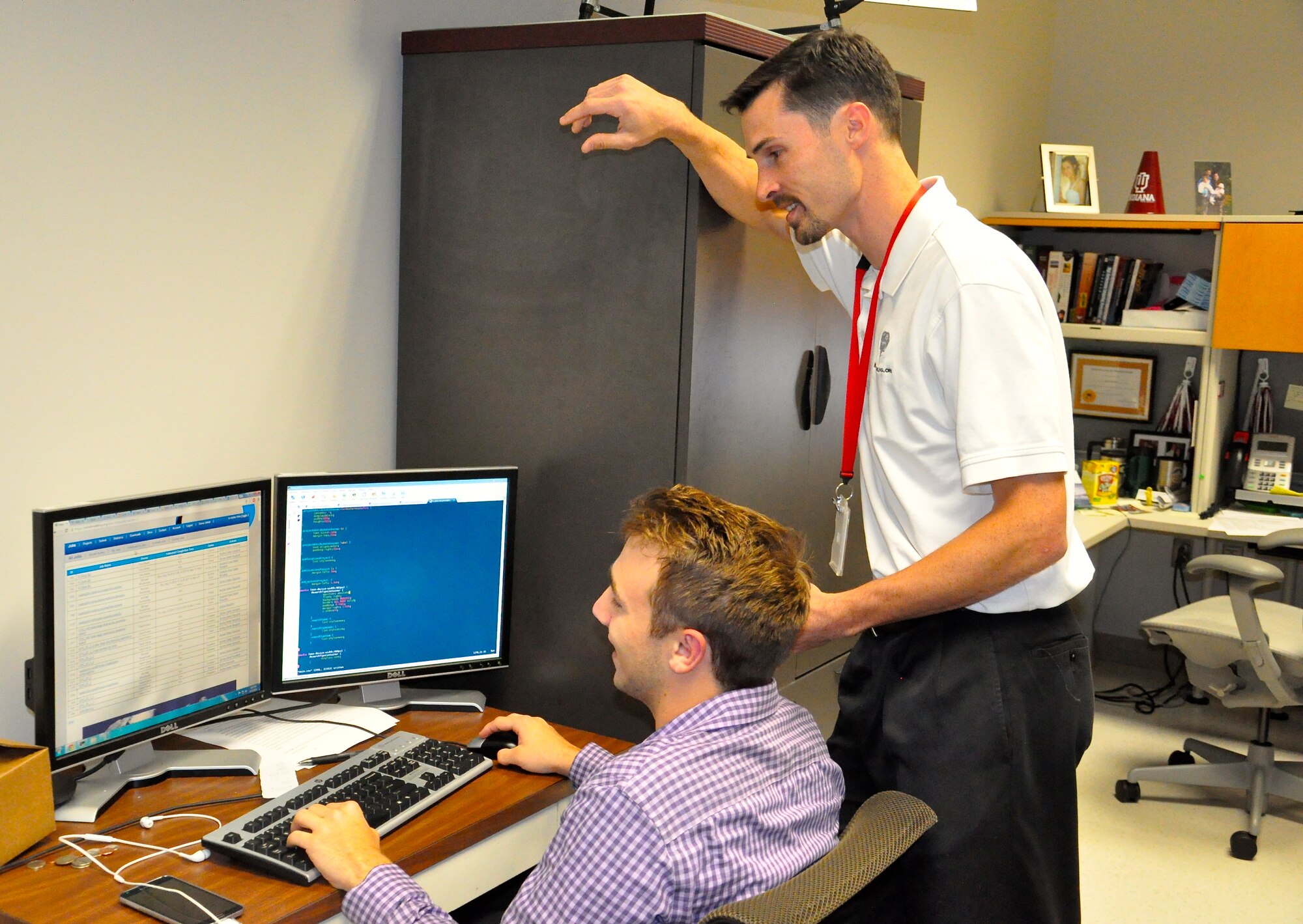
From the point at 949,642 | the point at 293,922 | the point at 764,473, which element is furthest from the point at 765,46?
the point at 293,922

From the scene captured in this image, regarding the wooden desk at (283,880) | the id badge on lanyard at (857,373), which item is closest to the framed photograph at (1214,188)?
the id badge on lanyard at (857,373)

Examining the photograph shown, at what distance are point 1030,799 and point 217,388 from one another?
4.74 feet

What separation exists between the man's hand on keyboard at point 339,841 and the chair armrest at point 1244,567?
2.60 metres

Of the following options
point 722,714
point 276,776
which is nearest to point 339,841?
point 276,776

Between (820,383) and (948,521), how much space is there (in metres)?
0.69

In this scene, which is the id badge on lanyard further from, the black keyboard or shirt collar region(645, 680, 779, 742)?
the black keyboard

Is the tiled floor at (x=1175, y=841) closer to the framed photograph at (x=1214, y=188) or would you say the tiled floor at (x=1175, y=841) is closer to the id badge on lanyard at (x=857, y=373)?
the id badge on lanyard at (x=857, y=373)

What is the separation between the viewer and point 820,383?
2.31 metres

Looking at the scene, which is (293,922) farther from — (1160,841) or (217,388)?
(1160,841)

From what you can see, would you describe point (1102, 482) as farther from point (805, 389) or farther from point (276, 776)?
point (276, 776)

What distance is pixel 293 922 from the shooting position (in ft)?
4.30

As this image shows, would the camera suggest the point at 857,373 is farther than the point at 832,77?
Yes

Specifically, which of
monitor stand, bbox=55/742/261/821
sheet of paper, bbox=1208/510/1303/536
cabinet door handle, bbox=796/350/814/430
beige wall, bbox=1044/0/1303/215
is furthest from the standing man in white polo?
beige wall, bbox=1044/0/1303/215

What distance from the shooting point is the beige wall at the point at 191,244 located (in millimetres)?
1696
